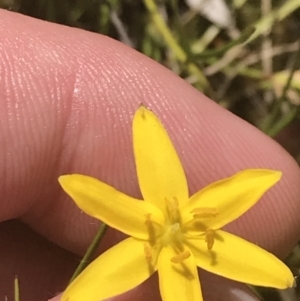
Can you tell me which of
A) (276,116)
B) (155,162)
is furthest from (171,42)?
(155,162)

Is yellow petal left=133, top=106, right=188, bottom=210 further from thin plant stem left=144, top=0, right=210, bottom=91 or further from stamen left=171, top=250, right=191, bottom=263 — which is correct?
thin plant stem left=144, top=0, right=210, bottom=91

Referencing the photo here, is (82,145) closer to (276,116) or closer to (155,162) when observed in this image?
(155,162)

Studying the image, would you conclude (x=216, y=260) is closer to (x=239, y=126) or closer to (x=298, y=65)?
(x=239, y=126)

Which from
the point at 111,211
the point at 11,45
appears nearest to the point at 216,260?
the point at 111,211

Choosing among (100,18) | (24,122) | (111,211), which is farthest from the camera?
(100,18)

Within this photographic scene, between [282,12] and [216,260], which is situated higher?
[282,12]

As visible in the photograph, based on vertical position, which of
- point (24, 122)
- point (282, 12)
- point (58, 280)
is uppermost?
point (282, 12)

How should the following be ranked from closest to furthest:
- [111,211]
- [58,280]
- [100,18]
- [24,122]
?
[111,211] < [24,122] < [58,280] < [100,18]
